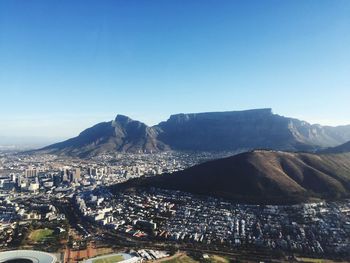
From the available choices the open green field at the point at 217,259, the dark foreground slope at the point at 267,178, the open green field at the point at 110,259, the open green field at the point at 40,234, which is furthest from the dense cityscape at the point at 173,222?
the open green field at the point at 110,259

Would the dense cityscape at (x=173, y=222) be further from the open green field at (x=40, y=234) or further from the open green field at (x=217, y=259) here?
the open green field at (x=217, y=259)

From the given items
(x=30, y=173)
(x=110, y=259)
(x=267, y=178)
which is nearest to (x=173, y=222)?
(x=110, y=259)

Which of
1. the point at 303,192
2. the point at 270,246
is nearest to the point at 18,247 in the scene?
the point at 270,246

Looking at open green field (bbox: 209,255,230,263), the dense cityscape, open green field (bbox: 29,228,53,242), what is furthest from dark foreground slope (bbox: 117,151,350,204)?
open green field (bbox: 29,228,53,242)

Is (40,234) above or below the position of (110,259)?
above

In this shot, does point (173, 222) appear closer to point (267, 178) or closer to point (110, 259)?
point (110, 259)

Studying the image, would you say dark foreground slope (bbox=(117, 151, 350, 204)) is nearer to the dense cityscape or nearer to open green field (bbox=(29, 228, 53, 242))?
the dense cityscape
